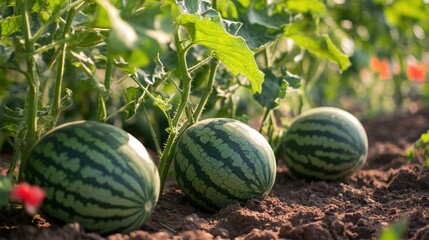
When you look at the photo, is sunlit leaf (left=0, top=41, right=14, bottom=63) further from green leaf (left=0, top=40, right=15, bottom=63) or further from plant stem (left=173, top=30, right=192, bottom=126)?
plant stem (left=173, top=30, right=192, bottom=126)

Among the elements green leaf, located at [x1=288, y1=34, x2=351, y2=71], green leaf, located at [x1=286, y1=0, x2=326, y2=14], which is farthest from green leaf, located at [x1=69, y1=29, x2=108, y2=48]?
green leaf, located at [x1=286, y1=0, x2=326, y2=14]

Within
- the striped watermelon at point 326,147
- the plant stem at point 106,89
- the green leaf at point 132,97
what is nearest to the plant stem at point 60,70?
the plant stem at point 106,89

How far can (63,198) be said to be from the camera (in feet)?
7.65

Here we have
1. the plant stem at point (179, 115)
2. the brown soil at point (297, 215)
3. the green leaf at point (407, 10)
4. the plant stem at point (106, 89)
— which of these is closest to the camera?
the brown soil at point (297, 215)

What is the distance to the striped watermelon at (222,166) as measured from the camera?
9.41 ft

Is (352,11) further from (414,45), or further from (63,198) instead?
(63,198)

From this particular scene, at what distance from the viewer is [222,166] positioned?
2.86 meters

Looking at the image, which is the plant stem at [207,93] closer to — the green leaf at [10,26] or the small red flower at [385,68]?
the green leaf at [10,26]

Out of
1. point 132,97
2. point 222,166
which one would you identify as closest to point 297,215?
point 222,166

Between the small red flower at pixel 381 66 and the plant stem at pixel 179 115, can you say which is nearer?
the plant stem at pixel 179 115

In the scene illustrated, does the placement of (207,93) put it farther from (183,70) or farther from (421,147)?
(421,147)

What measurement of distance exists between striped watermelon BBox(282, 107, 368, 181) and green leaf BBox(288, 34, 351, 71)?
0.34m

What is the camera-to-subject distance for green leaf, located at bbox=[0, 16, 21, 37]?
8.40 feet

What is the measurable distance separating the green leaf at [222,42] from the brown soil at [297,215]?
2.03 ft
